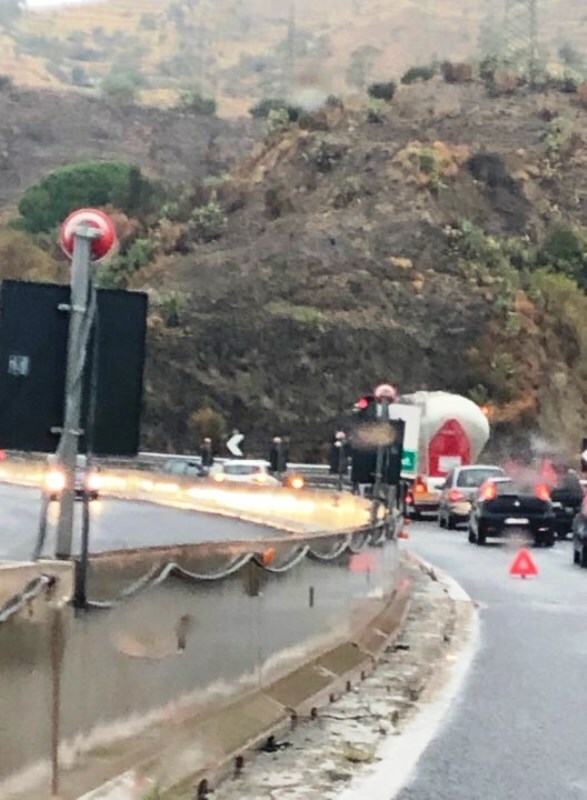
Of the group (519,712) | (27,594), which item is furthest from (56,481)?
(519,712)

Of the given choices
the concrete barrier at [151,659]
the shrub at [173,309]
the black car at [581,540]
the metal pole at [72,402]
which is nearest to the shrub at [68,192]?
the shrub at [173,309]

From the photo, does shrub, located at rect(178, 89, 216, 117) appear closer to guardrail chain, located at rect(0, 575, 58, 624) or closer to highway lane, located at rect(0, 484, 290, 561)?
highway lane, located at rect(0, 484, 290, 561)

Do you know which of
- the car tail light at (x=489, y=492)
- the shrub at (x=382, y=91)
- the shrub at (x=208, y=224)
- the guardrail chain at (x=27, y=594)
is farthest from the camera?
the shrub at (x=382, y=91)

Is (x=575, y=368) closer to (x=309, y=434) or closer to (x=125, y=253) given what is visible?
(x=309, y=434)

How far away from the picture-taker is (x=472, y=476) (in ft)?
141

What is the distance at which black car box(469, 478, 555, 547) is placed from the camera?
3512 centimetres

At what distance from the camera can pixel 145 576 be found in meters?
7.82

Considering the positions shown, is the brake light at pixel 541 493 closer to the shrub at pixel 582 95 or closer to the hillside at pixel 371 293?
the hillside at pixel 371 293

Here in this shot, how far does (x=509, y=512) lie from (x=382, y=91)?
78.8 metres

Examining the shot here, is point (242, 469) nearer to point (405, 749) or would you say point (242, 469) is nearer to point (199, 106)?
point (405, 749)

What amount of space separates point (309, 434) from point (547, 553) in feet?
131

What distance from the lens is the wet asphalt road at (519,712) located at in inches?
351

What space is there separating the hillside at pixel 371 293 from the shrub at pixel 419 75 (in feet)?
73.9

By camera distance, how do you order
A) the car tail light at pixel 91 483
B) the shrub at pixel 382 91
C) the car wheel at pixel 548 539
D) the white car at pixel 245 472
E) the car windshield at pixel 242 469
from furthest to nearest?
the shrub at pixel 382 91, the car windshield at pixel 242 469, the white car at pixel 245 472, the car wheel at pixel 548 539, the car tail light at pixel 91 483
